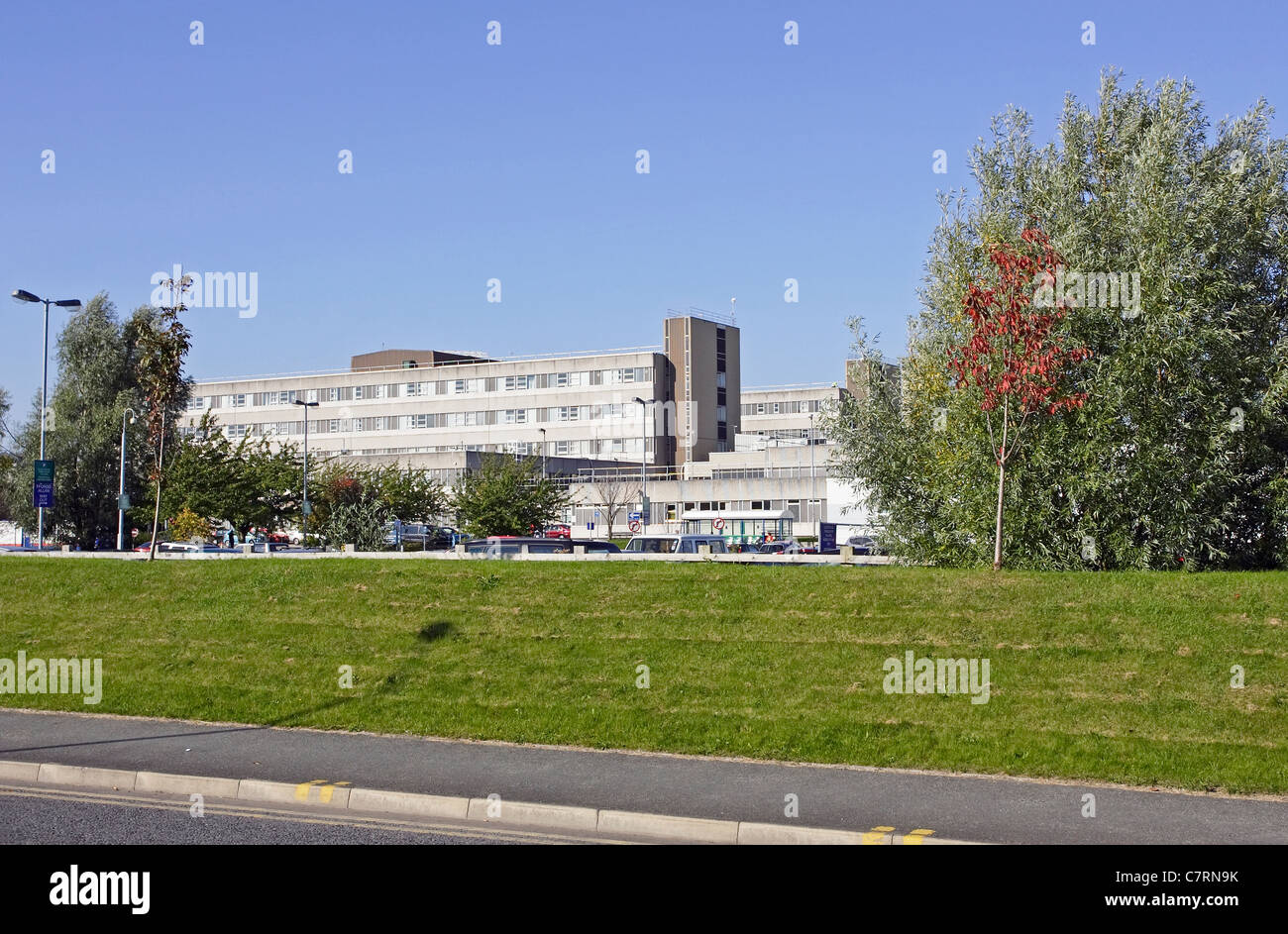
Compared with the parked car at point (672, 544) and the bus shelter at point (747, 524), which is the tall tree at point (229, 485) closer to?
the bus shelter at point (747, 524)

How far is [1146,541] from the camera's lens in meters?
20.5

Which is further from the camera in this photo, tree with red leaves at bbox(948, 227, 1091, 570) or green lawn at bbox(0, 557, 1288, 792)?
tree with red leaves at bbox(948, 227, 1091, 570)

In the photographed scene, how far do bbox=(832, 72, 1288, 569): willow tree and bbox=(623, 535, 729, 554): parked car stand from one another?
12092mm

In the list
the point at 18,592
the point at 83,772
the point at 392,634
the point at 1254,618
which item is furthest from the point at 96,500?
the point at 1254,618

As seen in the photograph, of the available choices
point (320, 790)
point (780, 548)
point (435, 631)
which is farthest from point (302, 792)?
point (780, 548)

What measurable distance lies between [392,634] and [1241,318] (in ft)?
52.2

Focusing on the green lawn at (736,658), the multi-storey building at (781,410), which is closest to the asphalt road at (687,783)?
the green lawn at (736,658)

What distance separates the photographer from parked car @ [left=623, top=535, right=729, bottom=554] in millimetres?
35316

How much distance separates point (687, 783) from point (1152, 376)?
13449 millimetres

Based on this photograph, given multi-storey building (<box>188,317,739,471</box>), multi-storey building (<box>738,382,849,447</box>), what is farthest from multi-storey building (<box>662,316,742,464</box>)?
multi-storey building (<box>738,382,849,447</box>)

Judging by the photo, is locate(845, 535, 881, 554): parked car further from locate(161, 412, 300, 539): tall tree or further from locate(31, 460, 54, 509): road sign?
locate(31, 460, 54, 509): road sign

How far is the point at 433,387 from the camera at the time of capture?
101 metres

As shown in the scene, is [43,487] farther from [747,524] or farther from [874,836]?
[747,524]

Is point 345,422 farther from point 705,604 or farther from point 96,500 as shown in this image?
point 705,604
